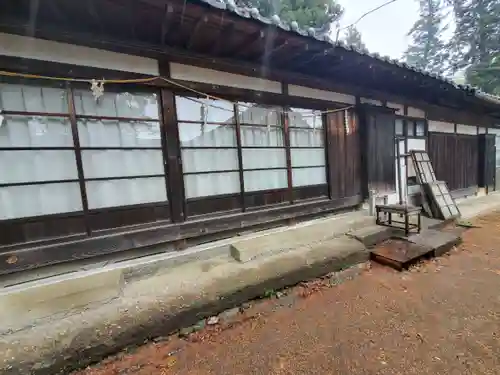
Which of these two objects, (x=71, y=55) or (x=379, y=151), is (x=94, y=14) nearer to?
(x=71, y=55)

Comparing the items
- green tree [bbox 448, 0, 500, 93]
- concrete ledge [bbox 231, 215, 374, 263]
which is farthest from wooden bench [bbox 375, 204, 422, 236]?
green tree [bbox 448, 0, 500, 93]

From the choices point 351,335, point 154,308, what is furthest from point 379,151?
point 154,308

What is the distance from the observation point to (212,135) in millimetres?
3891

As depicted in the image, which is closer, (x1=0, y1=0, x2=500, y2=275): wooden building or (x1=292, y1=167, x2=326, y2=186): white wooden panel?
(x1=0, y1=0, x2=500, y2=275): wooden building

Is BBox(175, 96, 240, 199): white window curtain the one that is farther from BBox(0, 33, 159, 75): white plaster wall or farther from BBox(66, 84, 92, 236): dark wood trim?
BBox(66, 84, 92, 236): dark wood trim

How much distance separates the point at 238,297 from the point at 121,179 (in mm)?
2140

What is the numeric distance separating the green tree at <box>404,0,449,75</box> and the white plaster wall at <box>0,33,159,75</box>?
3199 centimetres

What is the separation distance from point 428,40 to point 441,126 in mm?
30502

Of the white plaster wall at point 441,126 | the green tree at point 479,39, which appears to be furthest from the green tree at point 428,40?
the white plaster wall at point 441,126

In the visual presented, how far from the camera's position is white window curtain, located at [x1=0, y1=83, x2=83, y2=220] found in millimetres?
2680

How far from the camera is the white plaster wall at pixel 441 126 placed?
24.8ft

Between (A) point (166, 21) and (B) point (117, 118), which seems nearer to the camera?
(A) point (166, 21)

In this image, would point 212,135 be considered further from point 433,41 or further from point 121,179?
point 433,41

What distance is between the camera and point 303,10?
10195mm
